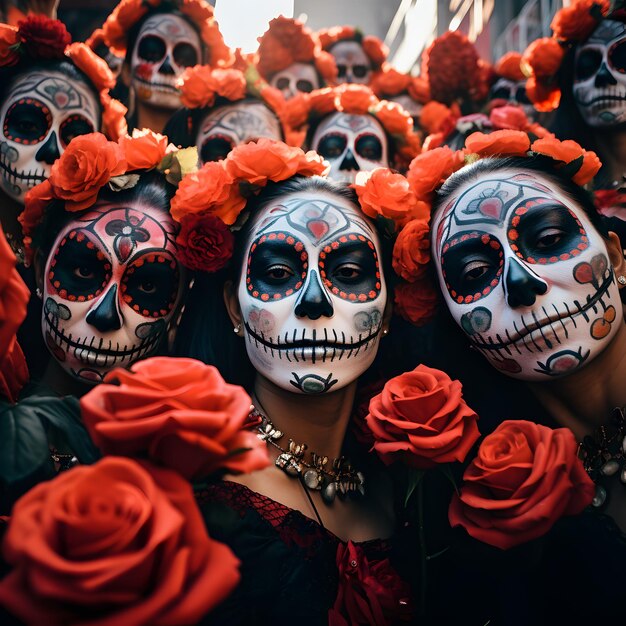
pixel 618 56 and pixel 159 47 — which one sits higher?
pixel 618 56

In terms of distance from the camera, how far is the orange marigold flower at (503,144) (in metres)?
2.20

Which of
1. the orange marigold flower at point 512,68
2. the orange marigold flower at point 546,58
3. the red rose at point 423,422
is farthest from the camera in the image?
the orange marigold flower at point 512,68

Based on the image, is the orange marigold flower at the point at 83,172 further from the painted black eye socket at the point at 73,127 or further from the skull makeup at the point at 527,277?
the skull makeup at the point at 527,277

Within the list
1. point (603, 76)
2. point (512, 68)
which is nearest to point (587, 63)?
point (603, 76)

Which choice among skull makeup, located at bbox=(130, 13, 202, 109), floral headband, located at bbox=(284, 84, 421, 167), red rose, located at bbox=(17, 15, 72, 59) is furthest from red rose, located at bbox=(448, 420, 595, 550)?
skull makeup, located at bbox=(130, 13, 202, 109)

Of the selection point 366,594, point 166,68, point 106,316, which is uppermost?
point 166,68

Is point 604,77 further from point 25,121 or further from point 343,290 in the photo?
point 25,121

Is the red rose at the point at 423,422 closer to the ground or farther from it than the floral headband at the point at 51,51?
closer to the ground

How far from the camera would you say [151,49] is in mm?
3758

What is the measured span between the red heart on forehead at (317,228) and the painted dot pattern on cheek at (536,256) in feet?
2.11

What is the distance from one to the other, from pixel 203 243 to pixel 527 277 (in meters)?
1.14

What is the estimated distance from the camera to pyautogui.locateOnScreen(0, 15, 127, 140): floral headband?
2910 mm

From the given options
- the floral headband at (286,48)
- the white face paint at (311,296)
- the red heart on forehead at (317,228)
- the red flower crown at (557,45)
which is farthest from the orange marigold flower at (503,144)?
the floral headband at (286,48)

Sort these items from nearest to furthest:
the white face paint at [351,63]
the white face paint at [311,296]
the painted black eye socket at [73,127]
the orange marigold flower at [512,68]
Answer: the white face paint at [311,296], the painted black eye socket at [73,127], the orange marigold flower at [512,68], the white face paint at [351,63]
